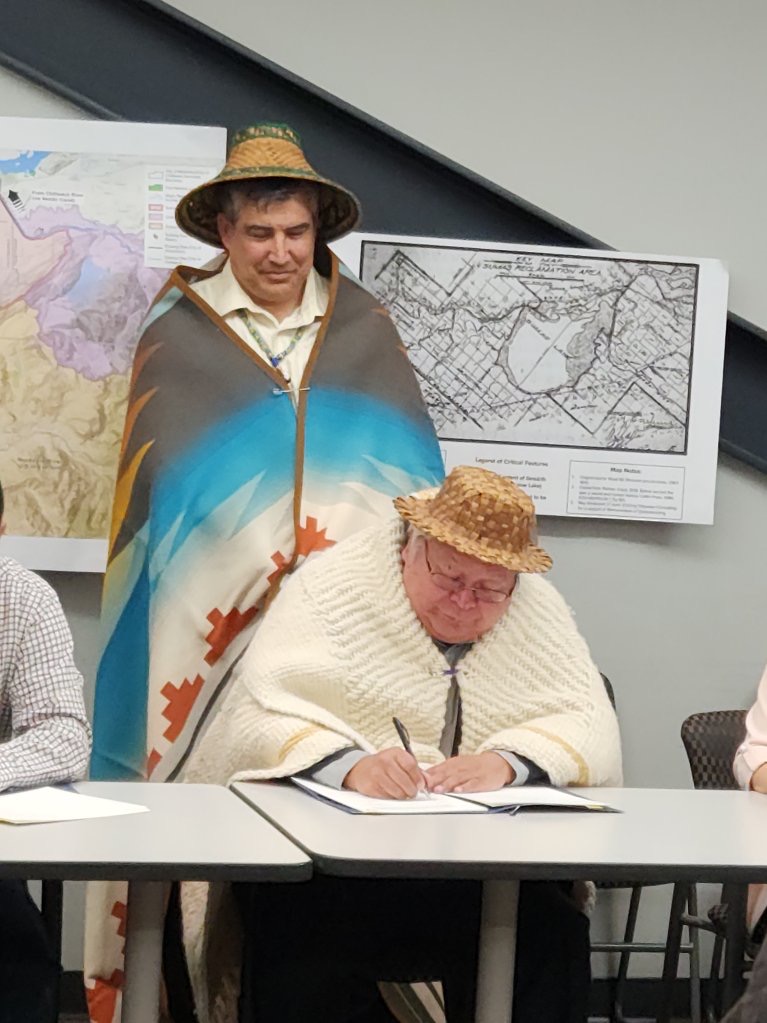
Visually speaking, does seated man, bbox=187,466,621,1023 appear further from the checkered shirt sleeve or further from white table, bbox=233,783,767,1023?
the checkered shirt sleeve

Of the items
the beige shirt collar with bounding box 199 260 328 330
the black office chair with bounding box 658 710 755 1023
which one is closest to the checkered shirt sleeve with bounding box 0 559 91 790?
the beige shirt collar with bounding box 199 260 328 330

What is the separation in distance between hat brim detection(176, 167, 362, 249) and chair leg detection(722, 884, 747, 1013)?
1.64 m

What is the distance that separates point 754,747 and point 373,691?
0.71m

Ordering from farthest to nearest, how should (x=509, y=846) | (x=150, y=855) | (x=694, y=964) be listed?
1. (x=694, y=964)
2. (x=509, y=846)
3. (x=150, y=855)

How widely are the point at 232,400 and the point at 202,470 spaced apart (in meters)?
0.16

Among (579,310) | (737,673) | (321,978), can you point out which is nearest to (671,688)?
(737,673)

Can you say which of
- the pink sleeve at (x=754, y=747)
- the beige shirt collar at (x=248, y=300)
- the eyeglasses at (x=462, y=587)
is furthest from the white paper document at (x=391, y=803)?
the beige shirt collar at (x=248, y=300)

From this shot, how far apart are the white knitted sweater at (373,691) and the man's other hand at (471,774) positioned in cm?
6

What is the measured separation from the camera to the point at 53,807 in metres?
1.94

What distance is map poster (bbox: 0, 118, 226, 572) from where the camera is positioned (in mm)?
3434

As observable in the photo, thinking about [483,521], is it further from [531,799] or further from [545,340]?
[545,340]

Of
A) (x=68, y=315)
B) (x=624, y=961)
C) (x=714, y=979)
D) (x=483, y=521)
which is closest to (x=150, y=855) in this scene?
(x=483, y=521)

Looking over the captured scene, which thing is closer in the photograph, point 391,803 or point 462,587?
point 391,803

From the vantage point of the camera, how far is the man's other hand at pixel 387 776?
2131 mm
